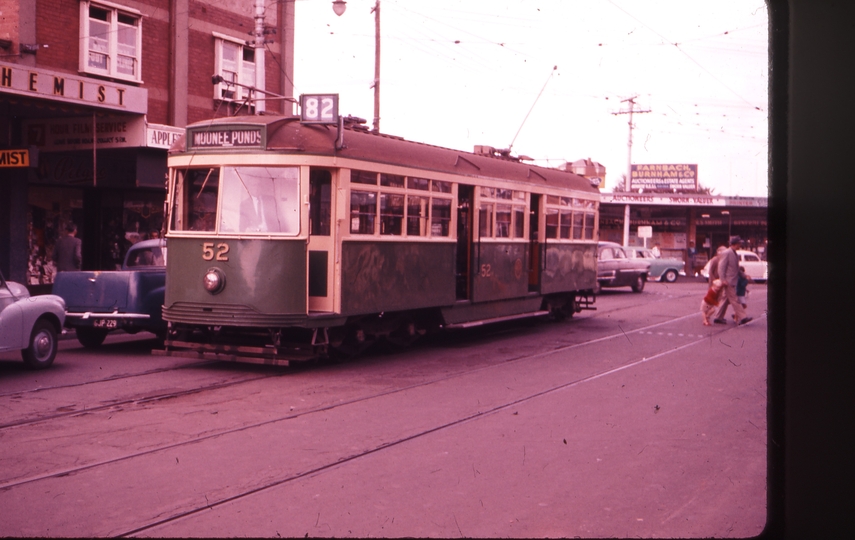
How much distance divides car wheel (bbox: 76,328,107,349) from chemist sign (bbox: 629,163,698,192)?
59.9 meters

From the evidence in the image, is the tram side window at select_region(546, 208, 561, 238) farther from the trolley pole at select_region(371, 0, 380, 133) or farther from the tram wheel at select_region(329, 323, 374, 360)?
the trolley pole at select_region(371, 0, 380, 133)

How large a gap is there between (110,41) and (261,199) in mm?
11109

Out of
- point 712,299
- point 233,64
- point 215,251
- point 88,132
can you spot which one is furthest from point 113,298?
point 233,64

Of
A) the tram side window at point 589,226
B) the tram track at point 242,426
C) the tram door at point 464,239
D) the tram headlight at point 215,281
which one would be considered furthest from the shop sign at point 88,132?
the tram track at point 242,426

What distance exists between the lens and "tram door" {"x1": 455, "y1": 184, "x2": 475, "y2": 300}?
14602mm

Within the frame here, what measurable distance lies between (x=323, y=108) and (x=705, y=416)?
6113 millimetres

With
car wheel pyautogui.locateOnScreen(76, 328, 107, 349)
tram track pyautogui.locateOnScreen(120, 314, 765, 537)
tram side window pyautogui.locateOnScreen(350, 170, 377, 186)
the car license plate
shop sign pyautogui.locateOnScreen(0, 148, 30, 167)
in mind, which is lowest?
tram track pyautogui.locateOnScreen(120, 314, 765, 537)

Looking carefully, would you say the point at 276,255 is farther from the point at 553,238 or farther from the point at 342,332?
the point at 553,238

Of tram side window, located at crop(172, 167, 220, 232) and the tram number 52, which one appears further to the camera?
tram side window, located at crop(172, 167, 220, 232)

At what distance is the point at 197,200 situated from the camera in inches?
460

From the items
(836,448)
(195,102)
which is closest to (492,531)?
(836,448)

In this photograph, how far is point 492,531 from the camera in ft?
17.1

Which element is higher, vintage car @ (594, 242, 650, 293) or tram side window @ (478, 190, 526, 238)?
tram side window @ (478, 190, 526, 238)

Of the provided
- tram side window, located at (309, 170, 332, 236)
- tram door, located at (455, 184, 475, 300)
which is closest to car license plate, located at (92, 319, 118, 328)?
tram side window, located at (309, 170, 332, 236)
